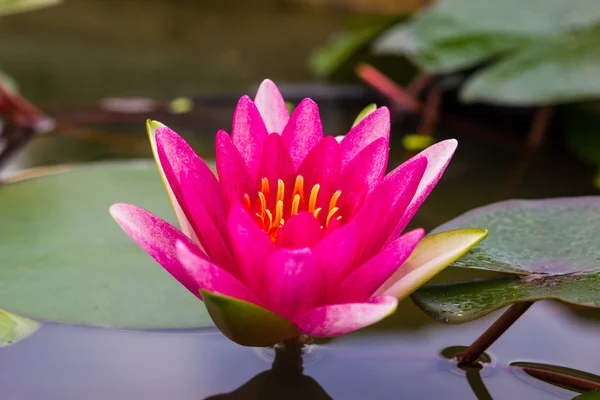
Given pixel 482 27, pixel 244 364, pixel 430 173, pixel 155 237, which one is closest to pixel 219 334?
pixel 244 364

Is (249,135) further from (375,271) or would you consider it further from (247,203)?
(375,271)

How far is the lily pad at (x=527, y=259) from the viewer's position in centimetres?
50

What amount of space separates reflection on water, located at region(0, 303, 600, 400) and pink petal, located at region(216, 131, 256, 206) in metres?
0.17

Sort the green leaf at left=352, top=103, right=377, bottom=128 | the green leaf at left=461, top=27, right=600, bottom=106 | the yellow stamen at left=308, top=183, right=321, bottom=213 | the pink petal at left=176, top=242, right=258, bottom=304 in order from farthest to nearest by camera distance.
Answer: the green leaf at left=461, top=27, right=600, bottom=106 → the green leaf at left=352, top=103, right=377, bottom=128 → the yellow stamen at left=308, top=183, right=321, bottom=213 → the pink petal at left=176, top=242, right=258, bottom=304

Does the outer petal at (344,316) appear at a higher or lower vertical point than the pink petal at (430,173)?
lower

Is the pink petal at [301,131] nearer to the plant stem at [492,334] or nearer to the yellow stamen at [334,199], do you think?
the yellow stamen at [334,199]

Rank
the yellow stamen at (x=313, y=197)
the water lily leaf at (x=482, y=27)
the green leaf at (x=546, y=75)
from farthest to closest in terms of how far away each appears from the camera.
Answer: the water lily leaf at (x=482, y=27) < the green leaf at (x=546, y=75) < the yellow stamen at (x=313, y=197)

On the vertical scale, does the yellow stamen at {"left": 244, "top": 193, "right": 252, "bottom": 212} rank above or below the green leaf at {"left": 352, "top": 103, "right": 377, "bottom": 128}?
below

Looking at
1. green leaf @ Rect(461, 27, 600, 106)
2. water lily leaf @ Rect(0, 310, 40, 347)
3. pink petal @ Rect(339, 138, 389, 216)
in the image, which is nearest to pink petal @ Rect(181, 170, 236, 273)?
pink petal @ Rect(339, 138, 389, 216)

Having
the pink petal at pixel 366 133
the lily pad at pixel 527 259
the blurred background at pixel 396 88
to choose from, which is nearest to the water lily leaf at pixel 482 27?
the blurred background at pixel 396 88

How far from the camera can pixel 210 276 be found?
43cm

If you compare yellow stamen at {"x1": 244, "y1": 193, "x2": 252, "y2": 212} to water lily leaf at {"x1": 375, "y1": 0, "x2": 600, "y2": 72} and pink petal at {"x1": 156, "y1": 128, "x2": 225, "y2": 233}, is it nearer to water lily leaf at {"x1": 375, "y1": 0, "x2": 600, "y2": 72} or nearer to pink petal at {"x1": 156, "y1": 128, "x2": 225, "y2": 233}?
pink petal at {"x1": 156, "y1": 128, "x2": 225, "y2": 233}

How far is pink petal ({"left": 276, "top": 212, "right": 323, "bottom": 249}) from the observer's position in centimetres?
45

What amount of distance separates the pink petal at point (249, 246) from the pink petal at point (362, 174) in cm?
10
